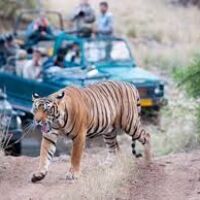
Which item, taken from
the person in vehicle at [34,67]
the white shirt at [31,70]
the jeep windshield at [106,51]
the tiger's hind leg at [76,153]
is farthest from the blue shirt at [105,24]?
the tiger's hind leg at [76,153]

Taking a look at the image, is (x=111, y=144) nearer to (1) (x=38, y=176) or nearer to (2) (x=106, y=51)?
(1) (x=38, y=176)

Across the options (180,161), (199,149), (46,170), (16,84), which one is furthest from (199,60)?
(16,84)

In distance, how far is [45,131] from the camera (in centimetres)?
900

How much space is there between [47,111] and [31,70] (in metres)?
8.20

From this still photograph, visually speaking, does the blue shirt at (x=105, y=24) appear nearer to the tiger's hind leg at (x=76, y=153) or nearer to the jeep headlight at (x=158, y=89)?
the jeep headlight at (x=158, y=89)

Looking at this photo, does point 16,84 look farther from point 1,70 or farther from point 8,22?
point 8,22

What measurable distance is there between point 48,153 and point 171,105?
609cm

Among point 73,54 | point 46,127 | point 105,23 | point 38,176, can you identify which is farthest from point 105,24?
point 46,127

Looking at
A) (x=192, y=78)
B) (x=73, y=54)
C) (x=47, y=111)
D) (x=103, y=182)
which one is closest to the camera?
(x=103, y=182)

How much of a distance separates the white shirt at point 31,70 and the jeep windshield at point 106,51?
1001 mm

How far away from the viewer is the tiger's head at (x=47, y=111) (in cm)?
883

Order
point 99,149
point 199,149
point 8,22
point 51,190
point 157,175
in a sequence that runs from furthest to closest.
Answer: point 8,22, point 99,149, point 199,149, point 157,175, point 51,190

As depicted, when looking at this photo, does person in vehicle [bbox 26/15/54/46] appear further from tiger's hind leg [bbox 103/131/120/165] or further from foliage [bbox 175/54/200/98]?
tiger's hind leg [bbox 103/131/120/165]

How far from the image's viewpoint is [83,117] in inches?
371
